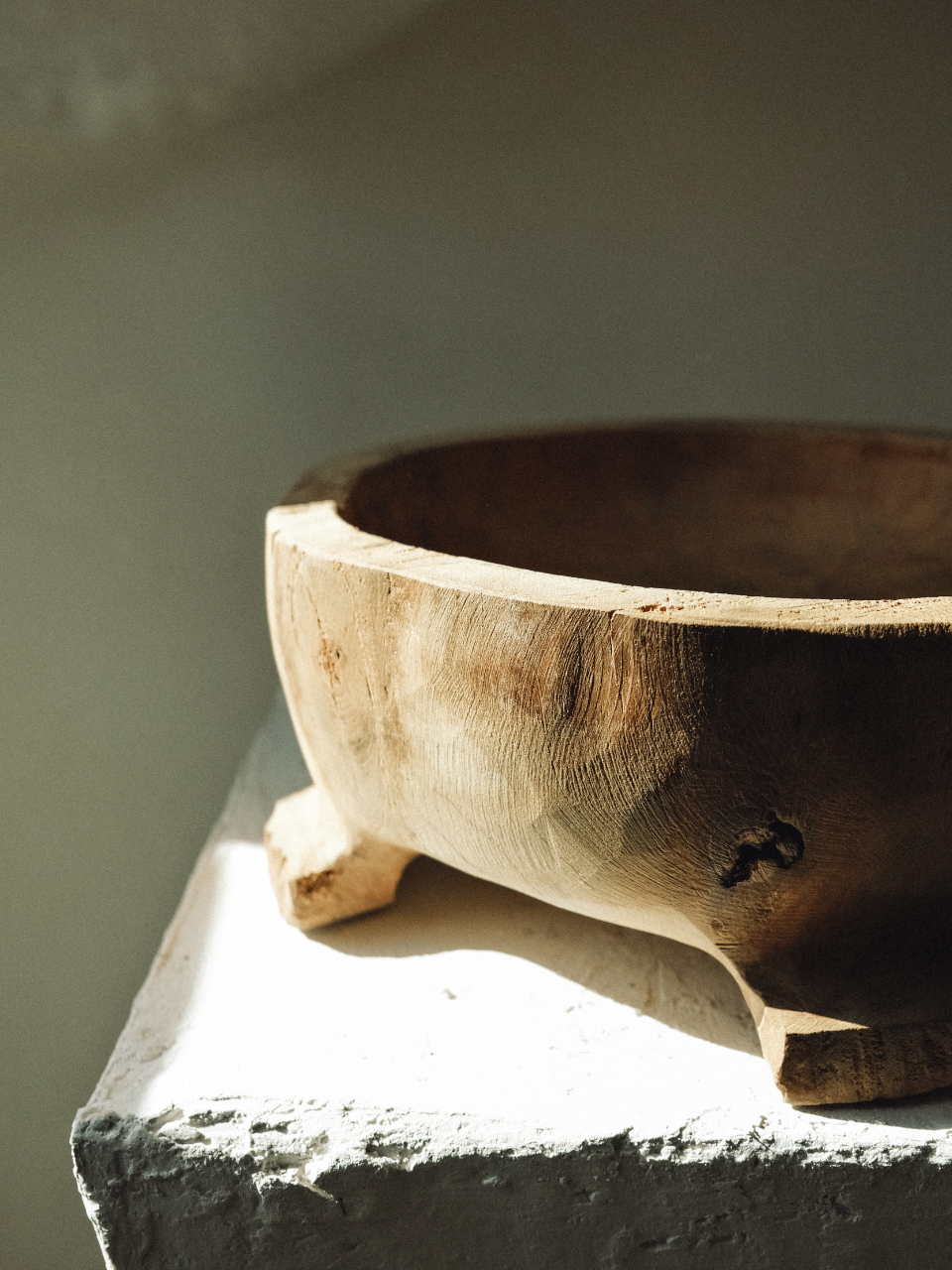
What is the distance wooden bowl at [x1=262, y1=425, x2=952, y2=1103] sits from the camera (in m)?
0.54

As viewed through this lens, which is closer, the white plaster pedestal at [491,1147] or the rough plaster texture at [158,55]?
the white plaster pedestal at [491,1147]

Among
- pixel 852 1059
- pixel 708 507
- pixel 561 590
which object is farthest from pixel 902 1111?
pixel 708 507

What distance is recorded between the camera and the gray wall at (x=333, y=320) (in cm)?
120

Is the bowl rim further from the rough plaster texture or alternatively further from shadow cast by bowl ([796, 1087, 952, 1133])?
the rough plaster texture

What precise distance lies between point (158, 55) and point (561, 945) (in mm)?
1097


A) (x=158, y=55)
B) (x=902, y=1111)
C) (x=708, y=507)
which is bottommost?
(x=902, y=1111)

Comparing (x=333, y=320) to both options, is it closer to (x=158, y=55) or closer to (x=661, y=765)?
(x=158, y=55)

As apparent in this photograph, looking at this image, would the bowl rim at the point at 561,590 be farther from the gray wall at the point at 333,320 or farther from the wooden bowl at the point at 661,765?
the gray wall at the point at 333,320

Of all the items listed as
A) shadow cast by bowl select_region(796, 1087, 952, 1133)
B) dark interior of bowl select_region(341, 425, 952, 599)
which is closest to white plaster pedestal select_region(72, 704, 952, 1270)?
shadow cast by bowl select_region(796, 1087, 952, 1133)

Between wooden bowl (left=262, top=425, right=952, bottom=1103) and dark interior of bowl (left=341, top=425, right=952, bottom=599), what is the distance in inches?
9.7

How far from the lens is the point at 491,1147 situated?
0.59m

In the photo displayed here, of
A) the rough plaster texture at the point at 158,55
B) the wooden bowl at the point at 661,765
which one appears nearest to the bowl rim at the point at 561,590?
the wooden bowl at the point at 661,765

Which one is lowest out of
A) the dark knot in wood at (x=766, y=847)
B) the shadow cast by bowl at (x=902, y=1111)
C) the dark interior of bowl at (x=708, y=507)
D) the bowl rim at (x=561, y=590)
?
the shadow cast by bowl at (x=902, y=1111)

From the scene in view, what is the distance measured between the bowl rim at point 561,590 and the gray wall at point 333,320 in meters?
0.56
